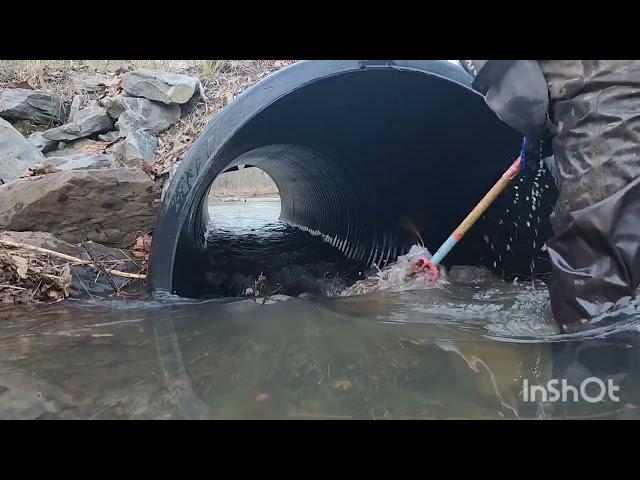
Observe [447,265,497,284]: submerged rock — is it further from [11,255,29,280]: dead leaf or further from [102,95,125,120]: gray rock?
[102,95,125,120]: gray rock

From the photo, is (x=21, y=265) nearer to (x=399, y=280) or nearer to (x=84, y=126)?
(x=399, y=280)

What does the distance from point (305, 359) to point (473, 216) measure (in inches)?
75.9

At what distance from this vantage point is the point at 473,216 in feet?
12.1

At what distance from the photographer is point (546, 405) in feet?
5.69

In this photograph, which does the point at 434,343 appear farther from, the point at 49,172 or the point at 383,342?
the point at 49,172

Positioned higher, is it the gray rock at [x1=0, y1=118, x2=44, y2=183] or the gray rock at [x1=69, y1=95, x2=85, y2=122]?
the gray rock at [x1=69, y1=95, x2=85, y2=122]

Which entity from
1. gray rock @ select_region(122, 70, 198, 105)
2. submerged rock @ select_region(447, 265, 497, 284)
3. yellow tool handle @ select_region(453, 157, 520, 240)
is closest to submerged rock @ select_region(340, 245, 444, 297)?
submerged rock @ select_region(447, 265, 497, 284)

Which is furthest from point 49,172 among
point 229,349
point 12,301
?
point 229,349

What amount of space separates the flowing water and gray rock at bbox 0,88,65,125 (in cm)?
521

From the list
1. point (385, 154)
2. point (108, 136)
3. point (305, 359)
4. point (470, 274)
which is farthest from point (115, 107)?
point (305, 359)

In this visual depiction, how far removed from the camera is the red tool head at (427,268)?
421 cm

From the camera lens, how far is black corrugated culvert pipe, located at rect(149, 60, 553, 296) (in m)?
3.35

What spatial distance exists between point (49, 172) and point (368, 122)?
3.03m

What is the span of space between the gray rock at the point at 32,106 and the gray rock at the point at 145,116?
1160mm
